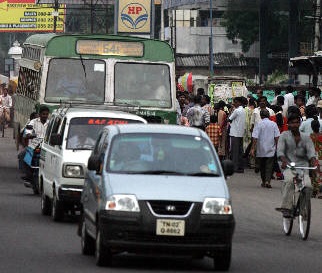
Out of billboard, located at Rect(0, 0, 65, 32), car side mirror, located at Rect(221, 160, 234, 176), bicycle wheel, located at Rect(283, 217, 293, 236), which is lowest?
bicycle wheel, located at Rect(283, 217, 293, 236)

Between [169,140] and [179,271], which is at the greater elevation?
[169,140]

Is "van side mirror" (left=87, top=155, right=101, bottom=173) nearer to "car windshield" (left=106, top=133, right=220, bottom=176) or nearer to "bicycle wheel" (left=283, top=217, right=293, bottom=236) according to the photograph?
"car windshield" (left=106, top=133, right=220, bottom=176)

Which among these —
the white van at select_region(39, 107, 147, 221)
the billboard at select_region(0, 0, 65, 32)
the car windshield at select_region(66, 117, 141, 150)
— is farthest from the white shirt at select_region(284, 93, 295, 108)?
the billboard at select_region(0, 0, 65, 32)

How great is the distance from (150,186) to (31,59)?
1812 centimetres

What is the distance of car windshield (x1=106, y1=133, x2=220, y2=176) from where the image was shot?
49.6 ft

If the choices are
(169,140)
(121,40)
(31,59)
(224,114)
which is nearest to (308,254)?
(169,140)

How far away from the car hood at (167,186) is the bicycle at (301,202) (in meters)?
4.29

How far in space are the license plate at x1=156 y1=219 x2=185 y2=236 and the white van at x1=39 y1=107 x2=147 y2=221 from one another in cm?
575

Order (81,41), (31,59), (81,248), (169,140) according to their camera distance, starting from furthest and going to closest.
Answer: (31,59), (81,41), (81,248), (169,140)

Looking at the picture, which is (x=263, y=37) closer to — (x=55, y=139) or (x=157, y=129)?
(x=55, y=139)

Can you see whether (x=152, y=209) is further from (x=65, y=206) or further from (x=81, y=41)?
(x=81, y=41)

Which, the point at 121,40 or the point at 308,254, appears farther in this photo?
the point at 121,40

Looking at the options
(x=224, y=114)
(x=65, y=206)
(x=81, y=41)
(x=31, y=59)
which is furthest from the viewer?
(x=224, y=114)

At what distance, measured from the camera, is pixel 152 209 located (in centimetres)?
1427
